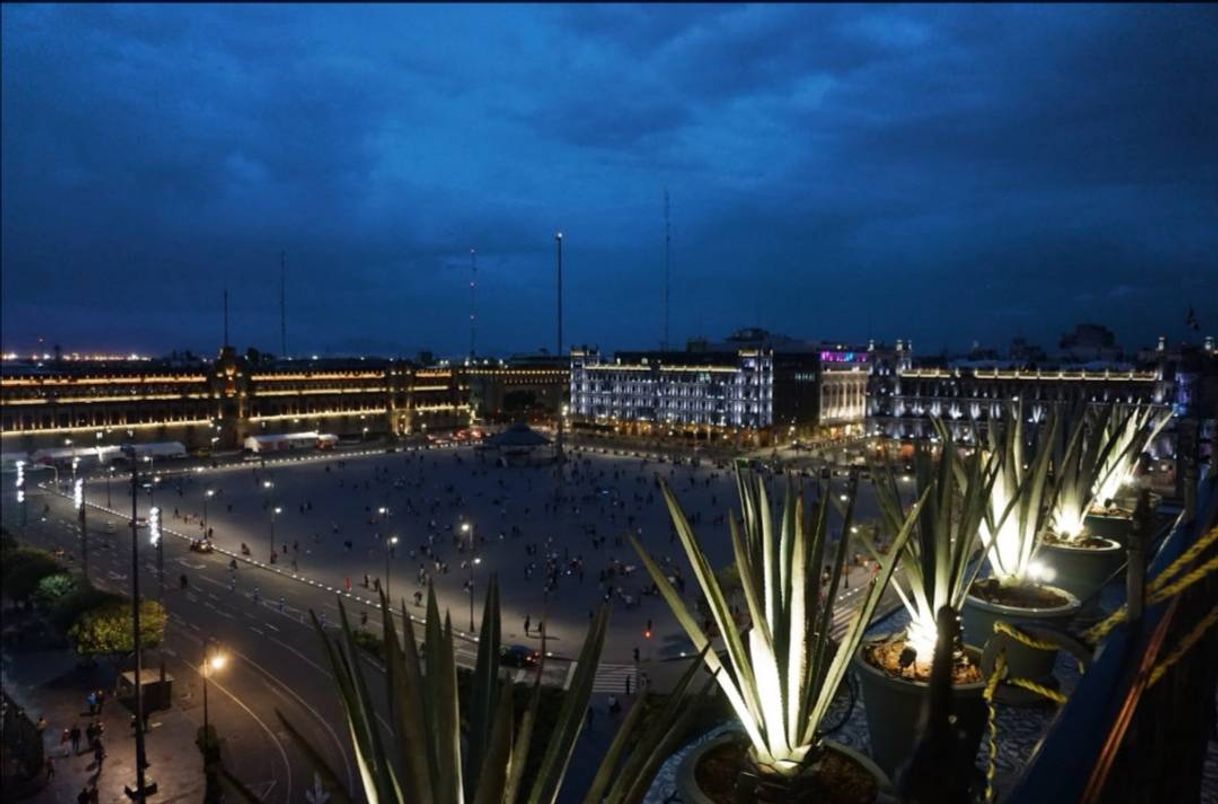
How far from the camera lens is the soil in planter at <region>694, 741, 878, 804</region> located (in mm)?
5973

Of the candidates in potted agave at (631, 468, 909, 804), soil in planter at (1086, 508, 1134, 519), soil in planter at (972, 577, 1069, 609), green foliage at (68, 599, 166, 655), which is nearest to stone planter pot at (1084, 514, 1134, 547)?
soil in planter at (1086, 508, 1134, 519)

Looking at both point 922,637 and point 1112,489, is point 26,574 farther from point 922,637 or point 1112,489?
point 1112,489

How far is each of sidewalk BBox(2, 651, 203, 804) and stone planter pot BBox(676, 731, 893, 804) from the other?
14737mm

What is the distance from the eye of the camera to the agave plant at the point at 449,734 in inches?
163

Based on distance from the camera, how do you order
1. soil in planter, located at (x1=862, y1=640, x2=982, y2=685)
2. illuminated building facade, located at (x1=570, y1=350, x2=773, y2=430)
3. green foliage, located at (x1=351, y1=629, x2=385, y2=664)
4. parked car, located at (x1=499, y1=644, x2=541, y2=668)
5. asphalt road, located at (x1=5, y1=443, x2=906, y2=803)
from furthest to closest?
1. illuminated building facade, located at (x1=570, y1=350, x2=773, y2=430)
2. green foliage, located at (x1=351, y1=629, x2=385, y2=664)
3. parked car, located at (x1=499, y1=644, x2=541, y2=668)
4. asphalt road, located at (x1=5, y1=443, x2=906, y2=803)
5. soil in planter, located at (x1=862, y1=640, x2=982, y2=685)

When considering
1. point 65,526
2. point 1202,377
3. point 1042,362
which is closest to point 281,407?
point 65,526

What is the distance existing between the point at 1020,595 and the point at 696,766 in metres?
5.68

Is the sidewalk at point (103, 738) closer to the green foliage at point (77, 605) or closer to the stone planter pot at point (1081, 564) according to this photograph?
the green foliage at point (77, 605)

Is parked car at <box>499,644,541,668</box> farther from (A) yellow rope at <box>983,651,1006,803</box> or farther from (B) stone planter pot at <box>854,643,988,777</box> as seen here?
(A) yellow rope at <box>983,651,1006,803</box>

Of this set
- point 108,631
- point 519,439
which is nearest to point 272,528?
point 108,631

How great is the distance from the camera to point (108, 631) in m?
22.9

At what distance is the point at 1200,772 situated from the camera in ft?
19.1

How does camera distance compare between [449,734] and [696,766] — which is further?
[696,766]

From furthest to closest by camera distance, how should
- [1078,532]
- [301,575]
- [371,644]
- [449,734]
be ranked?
[301,575], [371,644], [1078,532], [449,734]
